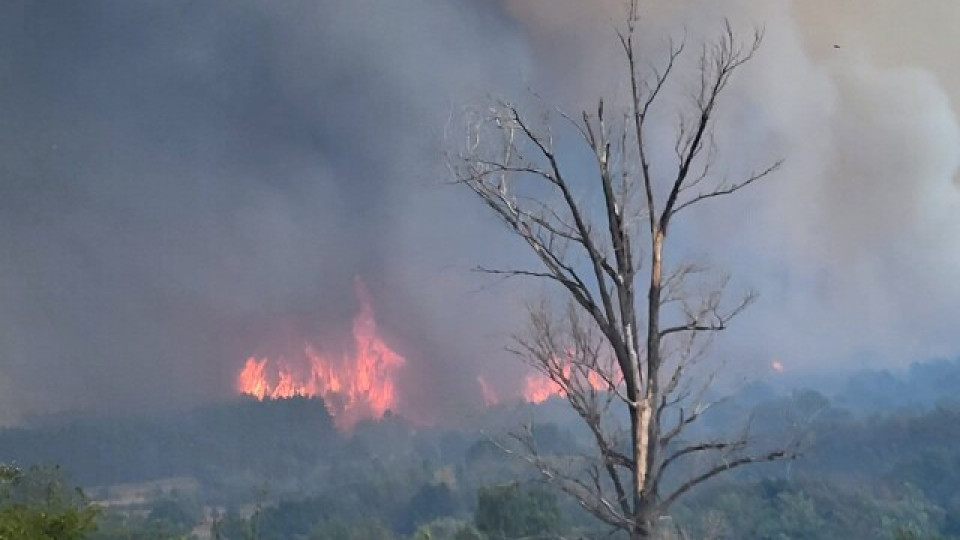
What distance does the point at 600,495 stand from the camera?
25.8 ft

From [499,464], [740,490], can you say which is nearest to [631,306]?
[740,490]

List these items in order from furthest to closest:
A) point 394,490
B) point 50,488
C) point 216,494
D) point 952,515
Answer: point 216,494, point 394,490, point 952,515, point 50,488

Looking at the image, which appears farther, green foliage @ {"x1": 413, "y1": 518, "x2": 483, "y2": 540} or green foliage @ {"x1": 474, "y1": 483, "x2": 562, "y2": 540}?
green foliage @ {"x1": 474, "y1": 483, "x2": 562, "y2": 540}

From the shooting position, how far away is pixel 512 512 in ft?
248

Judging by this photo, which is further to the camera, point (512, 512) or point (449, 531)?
point (449, 531)

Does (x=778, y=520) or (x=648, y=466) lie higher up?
(x=648, y=466)

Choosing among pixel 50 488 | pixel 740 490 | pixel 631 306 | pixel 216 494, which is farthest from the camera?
pixel 216 494

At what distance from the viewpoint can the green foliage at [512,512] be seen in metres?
74.8

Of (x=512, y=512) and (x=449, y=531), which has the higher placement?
(x=512, y=512)

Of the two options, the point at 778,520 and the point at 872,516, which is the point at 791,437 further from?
the point at 872,516

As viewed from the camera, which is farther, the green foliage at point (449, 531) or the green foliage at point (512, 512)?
the green foliage at point (512, 512)

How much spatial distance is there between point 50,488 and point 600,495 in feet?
195

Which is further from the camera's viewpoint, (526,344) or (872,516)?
(872,516)

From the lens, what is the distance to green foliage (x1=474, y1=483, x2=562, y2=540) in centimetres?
7481
